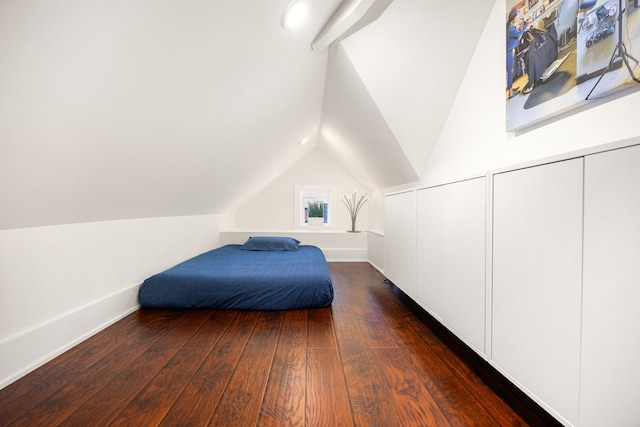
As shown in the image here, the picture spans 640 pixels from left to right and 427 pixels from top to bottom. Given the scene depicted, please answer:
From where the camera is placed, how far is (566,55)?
4.28 ft

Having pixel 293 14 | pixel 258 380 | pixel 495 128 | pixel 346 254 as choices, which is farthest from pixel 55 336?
pixel 346 254

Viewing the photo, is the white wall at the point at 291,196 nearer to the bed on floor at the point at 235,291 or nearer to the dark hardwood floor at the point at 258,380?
the bed on floor at the point at 235,291

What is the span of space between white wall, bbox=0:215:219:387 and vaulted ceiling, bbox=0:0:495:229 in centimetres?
12

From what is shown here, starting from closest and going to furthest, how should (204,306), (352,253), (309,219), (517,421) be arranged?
1. (517,421)
2. (204,306)
3. (352,253)
4. (309,219)

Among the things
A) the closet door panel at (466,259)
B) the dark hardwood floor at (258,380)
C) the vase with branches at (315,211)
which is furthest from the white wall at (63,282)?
the vase with branches at (315,211)

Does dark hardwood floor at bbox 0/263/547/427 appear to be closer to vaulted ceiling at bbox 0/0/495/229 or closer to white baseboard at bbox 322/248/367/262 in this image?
vaulted ceiling at bbox 0/0/495/229

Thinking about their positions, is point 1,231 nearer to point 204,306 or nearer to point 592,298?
point 204,306

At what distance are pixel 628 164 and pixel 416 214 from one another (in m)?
1.49

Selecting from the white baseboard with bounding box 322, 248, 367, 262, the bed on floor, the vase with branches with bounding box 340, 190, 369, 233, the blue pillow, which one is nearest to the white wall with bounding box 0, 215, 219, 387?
the bed on floor

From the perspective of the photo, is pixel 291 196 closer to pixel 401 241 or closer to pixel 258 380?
pixel 401 241

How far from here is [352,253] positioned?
4.81m

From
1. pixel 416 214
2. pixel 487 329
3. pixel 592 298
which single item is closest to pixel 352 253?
pixel 416 214

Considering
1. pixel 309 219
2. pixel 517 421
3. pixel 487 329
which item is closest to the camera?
pixel 517 421

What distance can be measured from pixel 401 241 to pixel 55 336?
8.64 ft
